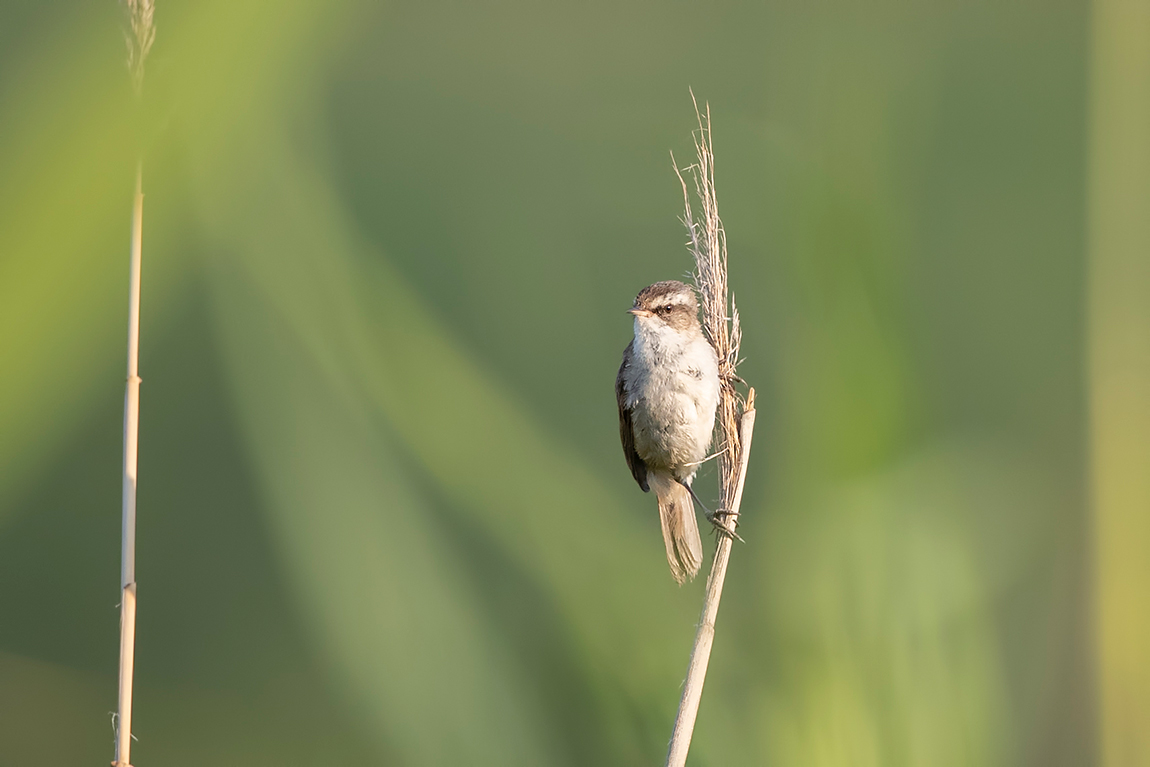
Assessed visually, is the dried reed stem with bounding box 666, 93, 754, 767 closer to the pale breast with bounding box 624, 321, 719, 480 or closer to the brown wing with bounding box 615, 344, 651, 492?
the pale breast with bounding box 624, 321, 719, 480

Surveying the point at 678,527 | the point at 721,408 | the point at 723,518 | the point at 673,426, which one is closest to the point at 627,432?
the point at 673,426

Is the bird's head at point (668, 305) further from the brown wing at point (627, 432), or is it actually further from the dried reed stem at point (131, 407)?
the dried reed stem at point (131, 407)

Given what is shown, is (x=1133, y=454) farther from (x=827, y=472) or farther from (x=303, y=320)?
(x=303, y=320)

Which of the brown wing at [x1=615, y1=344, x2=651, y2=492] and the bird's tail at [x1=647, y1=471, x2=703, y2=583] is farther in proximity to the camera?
the brown wing at [x1=615, y1=344, x2=651, y2=492]

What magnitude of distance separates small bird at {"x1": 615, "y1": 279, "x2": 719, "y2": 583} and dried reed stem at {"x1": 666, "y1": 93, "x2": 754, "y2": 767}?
0.69 feet

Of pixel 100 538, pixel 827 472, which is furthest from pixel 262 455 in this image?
pixel 100 538

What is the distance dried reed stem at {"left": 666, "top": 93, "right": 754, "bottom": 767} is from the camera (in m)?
1.33

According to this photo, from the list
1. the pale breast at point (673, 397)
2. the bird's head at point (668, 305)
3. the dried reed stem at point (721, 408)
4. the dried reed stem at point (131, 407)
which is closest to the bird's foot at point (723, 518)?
the dried reed stem at point (721, 408)

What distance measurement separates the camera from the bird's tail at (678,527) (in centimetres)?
222

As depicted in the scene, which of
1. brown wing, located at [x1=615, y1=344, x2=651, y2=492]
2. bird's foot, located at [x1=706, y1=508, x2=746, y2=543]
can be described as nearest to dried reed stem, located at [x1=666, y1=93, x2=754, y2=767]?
bird's foot, located at [x1=706, y1=508, x2=746, y2=543]

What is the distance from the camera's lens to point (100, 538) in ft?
9.98

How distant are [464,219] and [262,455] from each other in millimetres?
1639

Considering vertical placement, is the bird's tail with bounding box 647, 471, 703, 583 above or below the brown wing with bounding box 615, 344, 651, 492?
below

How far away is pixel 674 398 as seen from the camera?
224cm
